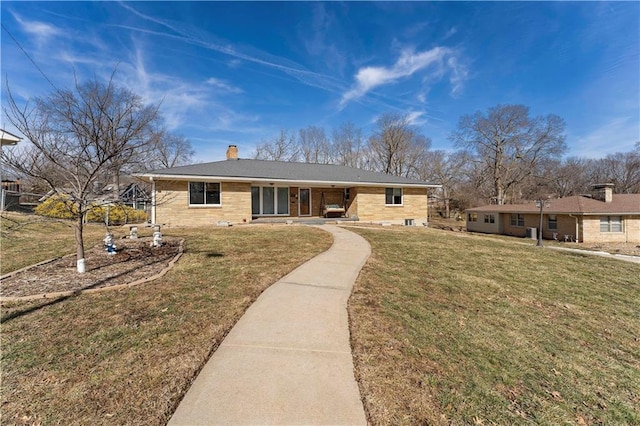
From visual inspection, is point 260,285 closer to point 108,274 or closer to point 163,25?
point 108,274

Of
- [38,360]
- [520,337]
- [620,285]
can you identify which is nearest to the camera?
[38,360]

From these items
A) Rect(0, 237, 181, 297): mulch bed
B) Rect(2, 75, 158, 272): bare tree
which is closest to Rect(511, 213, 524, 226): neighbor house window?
Rect(0, 237, 181, 297): mulch bed

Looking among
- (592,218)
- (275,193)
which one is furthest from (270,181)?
(592,218)

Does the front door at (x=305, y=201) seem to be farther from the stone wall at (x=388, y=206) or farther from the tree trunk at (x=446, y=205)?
the tree trunk at (x=446, y=205)

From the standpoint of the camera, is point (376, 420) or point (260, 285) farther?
point (260, 285)

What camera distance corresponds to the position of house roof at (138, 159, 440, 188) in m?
13.9

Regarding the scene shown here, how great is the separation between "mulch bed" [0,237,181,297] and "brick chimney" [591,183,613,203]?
30324 mm

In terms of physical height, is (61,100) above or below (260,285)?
above

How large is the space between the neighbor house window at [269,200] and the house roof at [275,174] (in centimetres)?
114

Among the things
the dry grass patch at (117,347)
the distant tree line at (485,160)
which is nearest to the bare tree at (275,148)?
the distant tree line at (485,160)

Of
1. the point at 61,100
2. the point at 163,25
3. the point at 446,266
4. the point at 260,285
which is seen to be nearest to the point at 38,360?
the point at 260,285

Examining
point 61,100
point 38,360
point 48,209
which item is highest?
point 61,100

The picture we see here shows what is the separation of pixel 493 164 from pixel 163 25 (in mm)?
40552

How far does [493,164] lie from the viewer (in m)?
37.8
